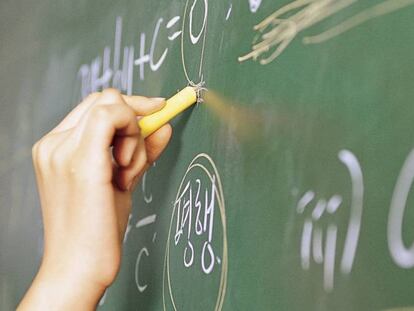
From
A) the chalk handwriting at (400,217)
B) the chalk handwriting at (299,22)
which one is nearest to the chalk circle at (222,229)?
the chalk handwriting at (299,22)

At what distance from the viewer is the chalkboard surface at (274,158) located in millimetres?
439

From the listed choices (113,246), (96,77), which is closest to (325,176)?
(113,246)

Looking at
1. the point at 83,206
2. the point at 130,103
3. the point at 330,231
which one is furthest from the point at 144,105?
the point at 330,231

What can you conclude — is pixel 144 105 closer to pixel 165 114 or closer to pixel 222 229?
pixel 165 114

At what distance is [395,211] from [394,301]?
5 cm

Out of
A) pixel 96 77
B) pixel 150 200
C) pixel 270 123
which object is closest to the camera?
pixel 270 123

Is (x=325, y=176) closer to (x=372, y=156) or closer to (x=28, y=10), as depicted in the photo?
(x=372, y=156)

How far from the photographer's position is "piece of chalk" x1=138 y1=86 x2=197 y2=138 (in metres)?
0.68

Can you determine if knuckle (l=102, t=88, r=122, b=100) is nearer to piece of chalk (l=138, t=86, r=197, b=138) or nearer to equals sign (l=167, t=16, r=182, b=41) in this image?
piece of chalk (l=138, t=86, r=197, b=138)

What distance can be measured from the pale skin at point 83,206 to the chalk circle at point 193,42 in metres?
0.10

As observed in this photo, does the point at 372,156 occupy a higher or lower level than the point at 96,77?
lower

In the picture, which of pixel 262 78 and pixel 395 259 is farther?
pixel 262 78

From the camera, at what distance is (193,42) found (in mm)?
744

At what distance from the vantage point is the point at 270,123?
0.58 m
